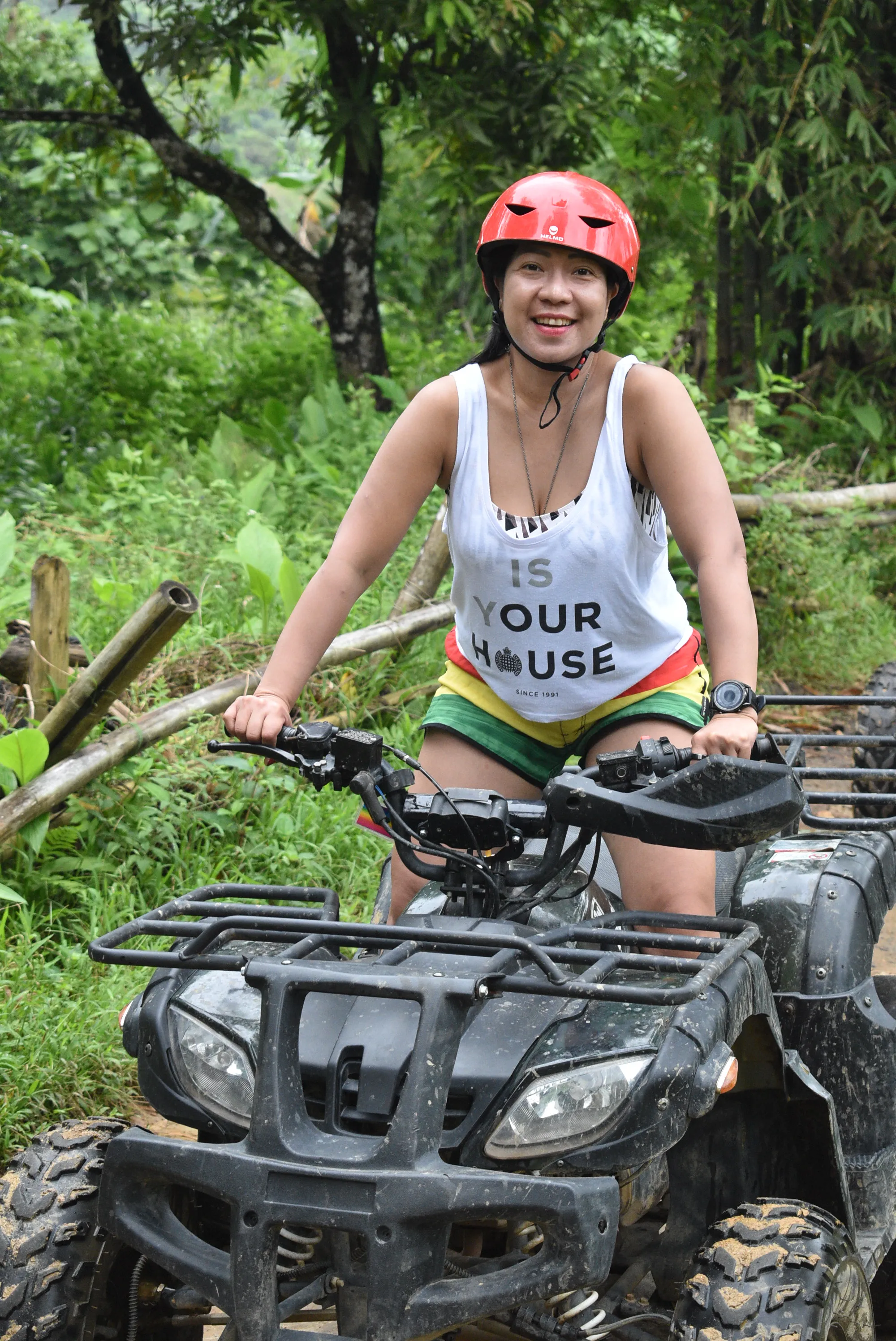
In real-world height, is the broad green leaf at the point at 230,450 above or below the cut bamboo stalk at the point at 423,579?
above

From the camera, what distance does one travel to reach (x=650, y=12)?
904 cm

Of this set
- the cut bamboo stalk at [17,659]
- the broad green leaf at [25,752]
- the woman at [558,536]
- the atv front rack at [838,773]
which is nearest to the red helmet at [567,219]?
the woman at [558,536]

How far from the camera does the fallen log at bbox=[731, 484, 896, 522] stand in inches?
279

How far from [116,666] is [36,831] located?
61 centimetres

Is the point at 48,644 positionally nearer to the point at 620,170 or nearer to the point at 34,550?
the point at 34,550

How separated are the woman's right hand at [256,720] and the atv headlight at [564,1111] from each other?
0.86 meters

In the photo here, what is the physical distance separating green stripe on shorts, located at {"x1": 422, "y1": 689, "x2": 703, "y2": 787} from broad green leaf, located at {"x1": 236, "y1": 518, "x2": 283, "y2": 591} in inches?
104

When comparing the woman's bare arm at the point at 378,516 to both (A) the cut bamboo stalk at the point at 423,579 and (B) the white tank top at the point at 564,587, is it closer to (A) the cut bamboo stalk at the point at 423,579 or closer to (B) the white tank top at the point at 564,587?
(B) the white tank top at the point at 564,587

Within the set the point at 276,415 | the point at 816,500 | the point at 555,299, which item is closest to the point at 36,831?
the point at 555,299

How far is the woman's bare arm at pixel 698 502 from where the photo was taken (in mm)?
2752

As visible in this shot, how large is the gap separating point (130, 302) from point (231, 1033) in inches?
551

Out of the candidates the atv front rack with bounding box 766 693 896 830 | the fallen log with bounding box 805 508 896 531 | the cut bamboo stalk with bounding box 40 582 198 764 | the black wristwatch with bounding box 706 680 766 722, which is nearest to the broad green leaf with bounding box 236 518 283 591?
the cut bamboo stalk with bounding box 40 582 198 764

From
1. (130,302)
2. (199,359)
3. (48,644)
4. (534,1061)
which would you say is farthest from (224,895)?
(130,302)

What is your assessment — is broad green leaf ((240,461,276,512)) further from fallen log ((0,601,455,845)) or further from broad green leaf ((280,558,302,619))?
fallen log ((0,601,455,845))
